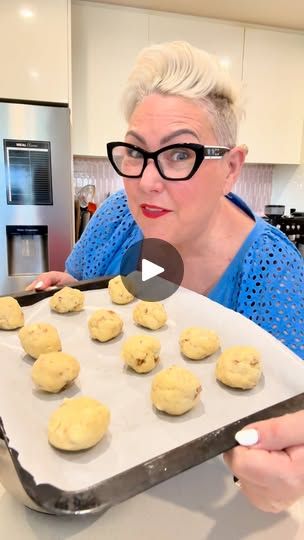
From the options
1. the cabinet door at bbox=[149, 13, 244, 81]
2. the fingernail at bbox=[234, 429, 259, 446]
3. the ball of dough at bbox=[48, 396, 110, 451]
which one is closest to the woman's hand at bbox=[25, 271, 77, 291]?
the ball of dough at bbox=[48, 396, 110, 451]

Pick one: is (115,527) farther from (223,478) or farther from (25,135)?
(25,135)

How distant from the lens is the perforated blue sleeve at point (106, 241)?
114 cm

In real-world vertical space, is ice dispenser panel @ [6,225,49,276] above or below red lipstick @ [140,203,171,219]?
below

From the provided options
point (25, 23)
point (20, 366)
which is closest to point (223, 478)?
point (20, 366)

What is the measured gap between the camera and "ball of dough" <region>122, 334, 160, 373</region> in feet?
2.03

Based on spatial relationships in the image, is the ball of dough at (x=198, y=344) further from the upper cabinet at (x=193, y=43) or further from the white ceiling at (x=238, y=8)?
the white ceiling at (x=238, y=8)

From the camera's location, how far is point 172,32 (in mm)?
2287

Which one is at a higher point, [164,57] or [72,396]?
[164,57]

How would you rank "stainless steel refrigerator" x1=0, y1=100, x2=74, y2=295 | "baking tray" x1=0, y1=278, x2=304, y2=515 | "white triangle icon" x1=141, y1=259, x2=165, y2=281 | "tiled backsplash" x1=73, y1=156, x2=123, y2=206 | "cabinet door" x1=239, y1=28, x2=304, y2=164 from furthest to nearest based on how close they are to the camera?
"tiled backsplash" x1=73, y1=156, x2=123, y2=206 → "cabinet door" x1=239, y1=28, x2=304, y2=164 → "stainless steel refrigerator" x1=0, y1=100, x2=74, y2=295 → "white triangle icon" x1=141, y1=259, x2=165, y2=281 → "baking tray" x1=0, y1=278, x2=304, y2=515

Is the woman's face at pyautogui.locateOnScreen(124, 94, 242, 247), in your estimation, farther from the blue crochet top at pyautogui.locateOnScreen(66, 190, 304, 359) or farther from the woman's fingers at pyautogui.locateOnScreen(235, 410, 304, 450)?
the woman's fingers at pyautogui.locateOnScreen(235, 410, 304, 450)

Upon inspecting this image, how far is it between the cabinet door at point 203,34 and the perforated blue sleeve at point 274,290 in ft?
5.59

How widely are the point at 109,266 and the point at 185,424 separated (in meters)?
0.69

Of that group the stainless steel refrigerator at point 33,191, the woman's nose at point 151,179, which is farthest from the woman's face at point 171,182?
the stainless steel refrigerator at point 33,191
